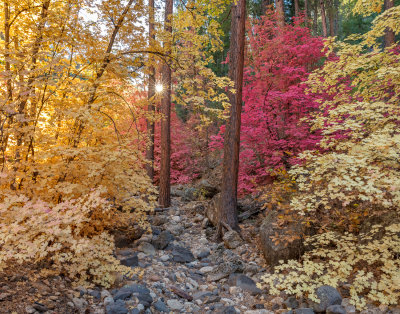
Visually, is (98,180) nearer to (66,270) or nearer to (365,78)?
(66,270)

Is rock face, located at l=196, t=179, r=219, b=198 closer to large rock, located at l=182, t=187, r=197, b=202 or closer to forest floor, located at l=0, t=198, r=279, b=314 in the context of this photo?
large rock, located at l=182, t=187, r=197, b=202

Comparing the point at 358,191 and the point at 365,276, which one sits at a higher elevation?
the point at 358,191

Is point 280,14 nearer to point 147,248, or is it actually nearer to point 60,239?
point 147,248

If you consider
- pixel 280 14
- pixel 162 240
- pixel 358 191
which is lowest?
pixel 162 240

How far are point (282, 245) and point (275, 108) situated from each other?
4.53 meters

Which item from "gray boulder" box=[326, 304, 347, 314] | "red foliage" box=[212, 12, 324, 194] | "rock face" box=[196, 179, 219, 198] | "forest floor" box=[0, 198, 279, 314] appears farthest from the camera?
"rock face" box=[196, 179, 219, 198]

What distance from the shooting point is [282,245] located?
4.52 m

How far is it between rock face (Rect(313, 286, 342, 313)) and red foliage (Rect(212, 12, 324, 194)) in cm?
350

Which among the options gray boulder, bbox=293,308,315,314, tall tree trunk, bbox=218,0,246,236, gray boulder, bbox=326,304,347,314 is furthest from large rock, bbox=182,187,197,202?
gray boulder, bbox=326,304,347,314

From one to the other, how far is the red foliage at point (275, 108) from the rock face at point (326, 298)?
3.50 m

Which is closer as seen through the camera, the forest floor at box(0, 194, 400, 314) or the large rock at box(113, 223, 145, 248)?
the forest floor at box(0, 194, 400, 314)

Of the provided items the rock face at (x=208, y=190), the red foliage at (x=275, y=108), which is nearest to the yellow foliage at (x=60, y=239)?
the red foliage at (x=275, y=108)

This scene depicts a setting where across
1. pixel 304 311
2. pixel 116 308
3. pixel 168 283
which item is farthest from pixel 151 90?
pixel 304 311

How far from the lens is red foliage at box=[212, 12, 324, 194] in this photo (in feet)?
22.5
